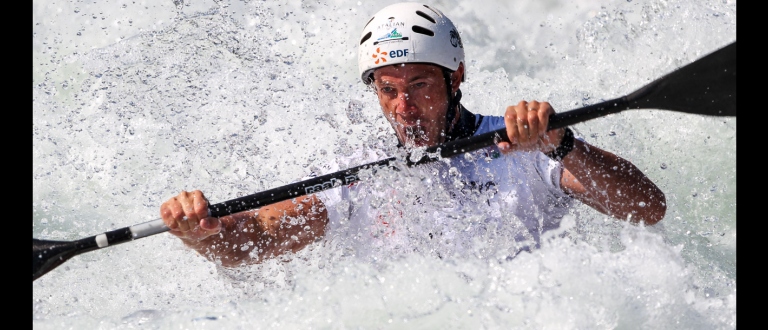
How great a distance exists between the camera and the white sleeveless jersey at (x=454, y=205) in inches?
119

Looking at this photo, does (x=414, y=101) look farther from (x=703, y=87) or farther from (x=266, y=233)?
(x=703, y=87)

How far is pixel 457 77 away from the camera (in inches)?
131

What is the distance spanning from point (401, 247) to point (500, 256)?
40 centimetres

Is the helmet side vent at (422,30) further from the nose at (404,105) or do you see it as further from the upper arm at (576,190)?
the upper arm at (576,190)

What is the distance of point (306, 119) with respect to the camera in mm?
4523

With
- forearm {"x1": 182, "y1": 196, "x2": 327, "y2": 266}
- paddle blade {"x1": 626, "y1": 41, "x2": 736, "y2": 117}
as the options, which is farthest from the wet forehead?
paddle blade {"x1": 626, "y1": 41, "x2": 736, "y2": 117}

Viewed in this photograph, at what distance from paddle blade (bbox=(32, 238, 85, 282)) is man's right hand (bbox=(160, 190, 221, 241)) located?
45 cm

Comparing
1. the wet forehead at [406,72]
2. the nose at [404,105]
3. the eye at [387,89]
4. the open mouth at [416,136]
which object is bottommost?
the open mouth at [416,136]

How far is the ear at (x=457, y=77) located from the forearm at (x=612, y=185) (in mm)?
643

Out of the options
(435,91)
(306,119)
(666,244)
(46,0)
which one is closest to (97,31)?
(46,0)

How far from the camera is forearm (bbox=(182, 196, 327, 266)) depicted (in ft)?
9.66

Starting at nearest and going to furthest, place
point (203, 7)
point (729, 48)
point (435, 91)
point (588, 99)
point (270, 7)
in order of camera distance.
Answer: point (729, 48) → point (435, 91) → point (588, 99) → point (203, 7) → point (270, 7)

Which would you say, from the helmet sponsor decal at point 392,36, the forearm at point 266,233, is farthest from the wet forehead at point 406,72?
the forearm at point 266,233
